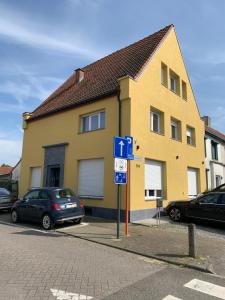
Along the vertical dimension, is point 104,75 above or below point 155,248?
above

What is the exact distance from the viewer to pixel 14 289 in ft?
14.9

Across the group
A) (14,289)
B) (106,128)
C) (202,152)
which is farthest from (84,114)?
(14,289)

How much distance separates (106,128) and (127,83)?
239 cm

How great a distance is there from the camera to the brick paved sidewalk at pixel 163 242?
645cm

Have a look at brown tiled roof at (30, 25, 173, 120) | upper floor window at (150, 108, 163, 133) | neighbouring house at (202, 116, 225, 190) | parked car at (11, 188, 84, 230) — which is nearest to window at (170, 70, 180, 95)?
brown tiled roof at (30, 25, 173, 120)

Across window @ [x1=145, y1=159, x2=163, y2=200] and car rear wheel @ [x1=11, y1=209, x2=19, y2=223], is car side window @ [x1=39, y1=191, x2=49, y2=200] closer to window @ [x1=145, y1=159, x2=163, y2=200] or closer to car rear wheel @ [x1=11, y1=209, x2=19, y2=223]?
car rear wheel @ [x1=11, y1=209, x2=19, y2=223]

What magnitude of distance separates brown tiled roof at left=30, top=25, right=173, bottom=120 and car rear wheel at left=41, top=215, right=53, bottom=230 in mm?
6621

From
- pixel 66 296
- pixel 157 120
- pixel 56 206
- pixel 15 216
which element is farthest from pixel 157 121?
pixel 66 296

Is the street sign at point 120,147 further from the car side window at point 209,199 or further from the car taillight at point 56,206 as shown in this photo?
the car side window at point 209,199

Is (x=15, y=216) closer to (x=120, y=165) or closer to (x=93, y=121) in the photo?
(x=120, y=165)

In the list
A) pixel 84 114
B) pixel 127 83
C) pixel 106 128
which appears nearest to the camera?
pixel 127 83

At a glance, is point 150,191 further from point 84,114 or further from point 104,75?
point 104,75

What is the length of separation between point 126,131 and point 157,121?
3.40 metres

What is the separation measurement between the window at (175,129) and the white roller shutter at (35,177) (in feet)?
28.6
